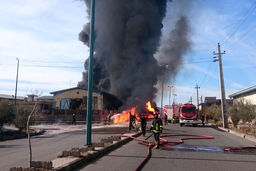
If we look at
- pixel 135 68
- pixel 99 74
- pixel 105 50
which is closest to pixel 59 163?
pixel 135 68

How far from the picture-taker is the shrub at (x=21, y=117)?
66.7 ft

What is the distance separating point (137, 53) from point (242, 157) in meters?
27.6

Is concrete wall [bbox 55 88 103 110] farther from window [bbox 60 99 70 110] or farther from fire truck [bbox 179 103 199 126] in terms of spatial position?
fire truck [bbox 179 103 199 126]

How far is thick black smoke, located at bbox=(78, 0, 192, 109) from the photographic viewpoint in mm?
34125

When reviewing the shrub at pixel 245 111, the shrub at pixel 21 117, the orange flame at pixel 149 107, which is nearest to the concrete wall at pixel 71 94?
the orange flame at pixel 149 107

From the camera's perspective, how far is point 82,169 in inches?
269

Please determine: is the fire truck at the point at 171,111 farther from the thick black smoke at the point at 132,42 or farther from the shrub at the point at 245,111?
the shrub at the point at 245,111

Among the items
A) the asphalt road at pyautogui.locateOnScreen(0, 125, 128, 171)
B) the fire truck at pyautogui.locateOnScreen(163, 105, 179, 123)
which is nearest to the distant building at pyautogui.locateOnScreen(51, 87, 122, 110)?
the fire truck at pyautogui.locateOnScreen(163, 105, 179, 123)

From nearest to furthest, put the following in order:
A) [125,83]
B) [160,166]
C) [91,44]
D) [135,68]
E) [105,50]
→ [160,166] → [91,44] → [135,68] → [125,83] → [105,50]

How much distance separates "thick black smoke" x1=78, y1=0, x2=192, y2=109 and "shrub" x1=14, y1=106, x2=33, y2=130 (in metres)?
13.5

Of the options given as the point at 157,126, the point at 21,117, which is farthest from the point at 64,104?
the point at 157,126

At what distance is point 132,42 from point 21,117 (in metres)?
20.3

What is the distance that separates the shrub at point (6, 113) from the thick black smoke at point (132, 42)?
14653mm

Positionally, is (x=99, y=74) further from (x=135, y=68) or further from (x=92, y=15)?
(x=92, y=15)
